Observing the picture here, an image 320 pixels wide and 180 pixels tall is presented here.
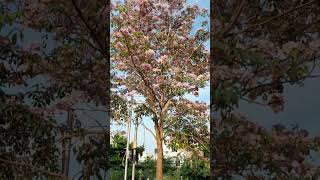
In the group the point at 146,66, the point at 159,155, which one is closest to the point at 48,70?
the point at 146,66

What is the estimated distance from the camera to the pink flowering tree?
110 inches

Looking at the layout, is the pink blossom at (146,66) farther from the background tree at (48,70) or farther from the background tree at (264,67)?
the background tree at (264,67)

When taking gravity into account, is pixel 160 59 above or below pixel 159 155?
above

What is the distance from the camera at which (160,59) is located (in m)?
2.84

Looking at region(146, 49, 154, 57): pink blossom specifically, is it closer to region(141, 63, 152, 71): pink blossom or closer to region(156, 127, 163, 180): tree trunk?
region(141, 63, 152, 71): pink blossom

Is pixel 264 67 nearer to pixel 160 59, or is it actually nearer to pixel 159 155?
pixel 160 59

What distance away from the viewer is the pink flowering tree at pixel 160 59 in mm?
2807

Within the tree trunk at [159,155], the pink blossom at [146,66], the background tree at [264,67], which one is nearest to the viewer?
the background tree at [264,67]

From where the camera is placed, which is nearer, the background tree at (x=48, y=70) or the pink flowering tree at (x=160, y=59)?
the background tree at (x=48, y=70)

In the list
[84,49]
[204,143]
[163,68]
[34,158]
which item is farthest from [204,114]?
[34,158]

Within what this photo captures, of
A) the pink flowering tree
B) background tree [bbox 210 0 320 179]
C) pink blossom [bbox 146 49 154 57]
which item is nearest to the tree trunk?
the pink flowering tree

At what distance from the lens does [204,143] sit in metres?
2.75

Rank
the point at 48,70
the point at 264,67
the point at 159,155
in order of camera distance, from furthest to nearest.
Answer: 1. the point at 159,155
2. the point at 48,70
3. the point at 264,67

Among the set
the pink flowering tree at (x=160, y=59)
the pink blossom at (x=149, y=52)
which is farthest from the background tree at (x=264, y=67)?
the pink blossom at (x=149, y=52)
